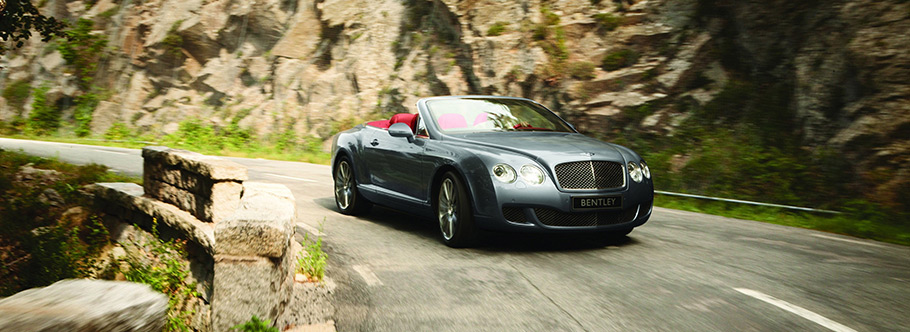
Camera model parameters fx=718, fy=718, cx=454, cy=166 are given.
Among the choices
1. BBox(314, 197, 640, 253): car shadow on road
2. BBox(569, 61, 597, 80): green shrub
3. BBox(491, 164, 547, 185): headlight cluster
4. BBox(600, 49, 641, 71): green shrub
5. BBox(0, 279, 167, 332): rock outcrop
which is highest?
BBox(600, 49, 641, 71): green shrub

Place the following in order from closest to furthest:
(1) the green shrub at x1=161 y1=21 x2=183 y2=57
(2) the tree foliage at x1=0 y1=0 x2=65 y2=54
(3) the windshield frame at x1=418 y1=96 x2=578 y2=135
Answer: (3) the windshield frame at x1=418 y1=96 x2=578 y2=135 < (2) the tree foliage at x1=0 y1=0 x2=65 y2=54 < (1) the green shrub at x1=161 y1=21 x2=183 y2=57

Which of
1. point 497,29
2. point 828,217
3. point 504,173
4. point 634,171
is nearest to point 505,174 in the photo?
point 504,173

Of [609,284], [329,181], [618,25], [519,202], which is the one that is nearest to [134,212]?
[519,202]

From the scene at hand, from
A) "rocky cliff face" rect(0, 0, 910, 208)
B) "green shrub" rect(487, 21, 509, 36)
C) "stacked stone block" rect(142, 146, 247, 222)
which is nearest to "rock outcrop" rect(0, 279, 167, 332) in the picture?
"stacked stone block" rect(142, 146, 247, 222)

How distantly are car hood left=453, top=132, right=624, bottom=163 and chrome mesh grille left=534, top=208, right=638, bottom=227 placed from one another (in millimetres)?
473

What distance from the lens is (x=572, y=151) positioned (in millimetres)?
6625

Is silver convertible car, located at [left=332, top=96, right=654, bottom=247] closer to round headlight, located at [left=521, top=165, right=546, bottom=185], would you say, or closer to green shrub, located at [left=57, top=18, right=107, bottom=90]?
round headlight, located at [left=521, top=165, right=546, bottom=185]

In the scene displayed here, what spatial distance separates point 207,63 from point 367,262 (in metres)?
26.5

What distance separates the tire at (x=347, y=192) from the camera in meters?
9.16

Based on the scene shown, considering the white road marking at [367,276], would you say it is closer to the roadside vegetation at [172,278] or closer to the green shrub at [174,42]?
the roadside vegetation at [172,278]

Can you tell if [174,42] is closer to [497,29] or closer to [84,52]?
[84,52]

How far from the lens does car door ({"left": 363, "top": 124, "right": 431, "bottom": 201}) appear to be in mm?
7582

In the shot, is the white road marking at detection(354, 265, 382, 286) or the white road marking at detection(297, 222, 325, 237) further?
the white road marking at detection(297, 222, 325, 237)

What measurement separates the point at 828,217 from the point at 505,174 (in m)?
6.13
